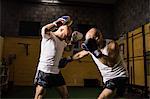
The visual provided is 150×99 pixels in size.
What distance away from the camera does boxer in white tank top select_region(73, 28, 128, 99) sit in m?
2.27

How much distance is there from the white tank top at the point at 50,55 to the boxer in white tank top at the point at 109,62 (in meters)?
0.55

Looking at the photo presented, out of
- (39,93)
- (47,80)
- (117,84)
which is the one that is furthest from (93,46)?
(39,93)

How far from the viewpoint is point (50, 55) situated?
2.78 m

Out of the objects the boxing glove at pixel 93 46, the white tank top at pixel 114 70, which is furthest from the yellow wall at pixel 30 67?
the boxing glove at pixel 93 46

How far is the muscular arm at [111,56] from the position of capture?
7.45 feet

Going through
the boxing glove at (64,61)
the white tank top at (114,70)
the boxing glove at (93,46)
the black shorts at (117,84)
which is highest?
the boxing glove at (93,46)

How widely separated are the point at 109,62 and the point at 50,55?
808 millimetres

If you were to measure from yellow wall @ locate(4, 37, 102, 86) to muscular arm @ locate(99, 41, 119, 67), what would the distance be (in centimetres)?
644

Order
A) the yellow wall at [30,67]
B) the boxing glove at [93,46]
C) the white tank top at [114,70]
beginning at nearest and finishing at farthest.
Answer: the boxing glove at [93,46] → the white tank top at [114,70] → the yellow wall at [30,67]

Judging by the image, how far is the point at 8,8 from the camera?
914 cm

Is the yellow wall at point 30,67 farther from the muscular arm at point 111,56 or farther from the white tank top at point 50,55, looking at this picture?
the muscular arm at point 111,56

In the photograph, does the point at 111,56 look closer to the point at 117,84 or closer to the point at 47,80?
the point at 117,84

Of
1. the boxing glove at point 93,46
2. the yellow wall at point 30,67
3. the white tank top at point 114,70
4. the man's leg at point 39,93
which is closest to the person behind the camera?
the boxing glove at point 93,46

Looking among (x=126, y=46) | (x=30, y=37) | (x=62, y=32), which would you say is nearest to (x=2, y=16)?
(x=30, y=37)
